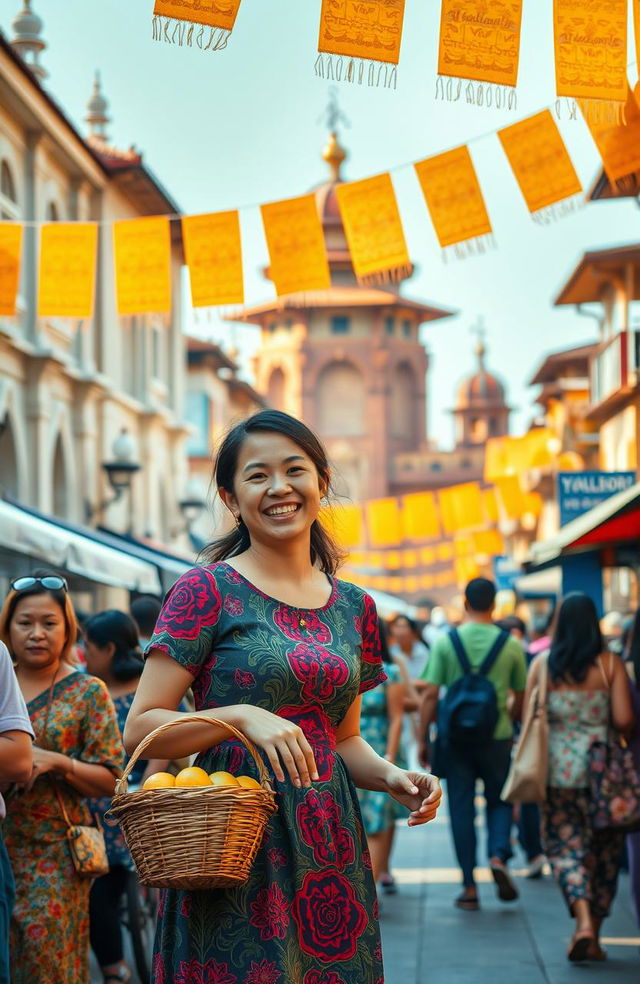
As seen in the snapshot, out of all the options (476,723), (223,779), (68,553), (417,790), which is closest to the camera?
(223,779)

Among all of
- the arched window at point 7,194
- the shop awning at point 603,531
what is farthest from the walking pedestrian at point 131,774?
the arched window at point 7,194

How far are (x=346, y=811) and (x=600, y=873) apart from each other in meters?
5.00

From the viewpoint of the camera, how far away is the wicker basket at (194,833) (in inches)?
126

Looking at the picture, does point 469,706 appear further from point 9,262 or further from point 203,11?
point 203,11

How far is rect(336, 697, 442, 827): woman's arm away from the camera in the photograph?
3684mm

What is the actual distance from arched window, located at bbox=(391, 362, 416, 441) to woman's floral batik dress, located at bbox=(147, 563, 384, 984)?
90516 mm

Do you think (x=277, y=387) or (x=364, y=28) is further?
(x=277, y=387)

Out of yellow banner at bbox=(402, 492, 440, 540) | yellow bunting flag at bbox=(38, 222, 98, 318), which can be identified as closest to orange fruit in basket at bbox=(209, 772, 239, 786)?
yellow bunting flag at bbox=(38, 222, 98, 318)

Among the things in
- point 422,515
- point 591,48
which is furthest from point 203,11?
point 422,515

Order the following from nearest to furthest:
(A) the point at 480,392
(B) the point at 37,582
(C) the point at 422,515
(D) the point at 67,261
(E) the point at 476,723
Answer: (B) the point at 37,582, (E) the point at 476,723, (D) the point at 67,261, (C) the point at 422,515, (A) the point at 480,392

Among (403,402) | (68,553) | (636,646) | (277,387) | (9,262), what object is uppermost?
(277,387)

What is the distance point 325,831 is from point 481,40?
13.3 feet

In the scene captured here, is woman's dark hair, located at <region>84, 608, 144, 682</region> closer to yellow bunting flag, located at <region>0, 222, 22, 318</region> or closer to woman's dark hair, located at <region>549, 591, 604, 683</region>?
woman's dark hair, located at <region>549, 591, 604, 683</region>

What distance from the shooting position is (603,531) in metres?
13.2
